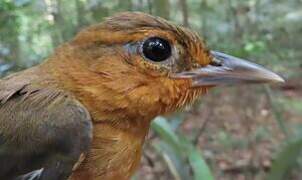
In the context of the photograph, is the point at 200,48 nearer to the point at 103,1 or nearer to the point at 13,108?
Answer: the point at 13,108

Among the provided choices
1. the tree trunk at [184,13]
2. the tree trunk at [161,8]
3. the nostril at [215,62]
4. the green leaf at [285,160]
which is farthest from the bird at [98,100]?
the tree trunk at [184,13]

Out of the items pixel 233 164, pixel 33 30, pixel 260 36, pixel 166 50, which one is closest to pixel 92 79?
pixel 166 50

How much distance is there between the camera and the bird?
9.85 feet

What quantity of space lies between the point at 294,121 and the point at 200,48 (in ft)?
16.9

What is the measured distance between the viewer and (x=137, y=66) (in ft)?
10.0

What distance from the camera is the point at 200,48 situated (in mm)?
3219

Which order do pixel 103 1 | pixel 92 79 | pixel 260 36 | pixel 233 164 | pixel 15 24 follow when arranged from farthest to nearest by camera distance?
pixel 233 164, pixel 260 36, pixel 103 1, pixel 15 24, pixel 92 79

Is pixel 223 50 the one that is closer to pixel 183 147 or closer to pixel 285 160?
pixel 285 160

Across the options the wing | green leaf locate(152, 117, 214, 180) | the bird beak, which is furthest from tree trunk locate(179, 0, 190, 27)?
the wing

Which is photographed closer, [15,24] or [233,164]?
[15,24]

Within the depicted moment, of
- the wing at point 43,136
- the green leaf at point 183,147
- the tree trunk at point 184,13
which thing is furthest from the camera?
the tree trunk at point 184,13

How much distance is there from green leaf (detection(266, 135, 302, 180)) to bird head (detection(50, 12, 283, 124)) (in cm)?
188

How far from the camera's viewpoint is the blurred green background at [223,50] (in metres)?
4.62

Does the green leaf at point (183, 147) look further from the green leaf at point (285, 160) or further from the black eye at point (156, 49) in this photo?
the black eye at point (156, 49)
